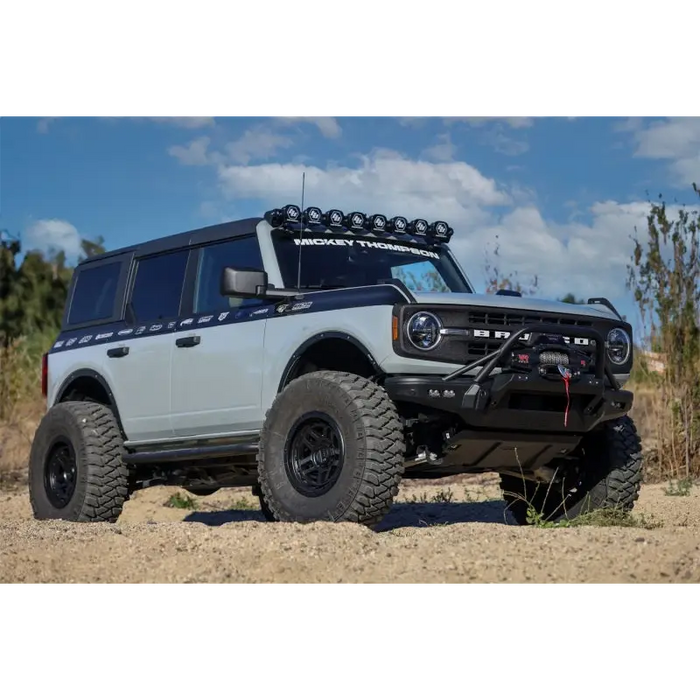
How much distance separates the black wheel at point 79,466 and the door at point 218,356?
756 mm

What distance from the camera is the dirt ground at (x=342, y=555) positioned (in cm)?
527

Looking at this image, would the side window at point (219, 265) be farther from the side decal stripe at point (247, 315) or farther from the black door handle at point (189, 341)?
the black door handle at point (189, 341)

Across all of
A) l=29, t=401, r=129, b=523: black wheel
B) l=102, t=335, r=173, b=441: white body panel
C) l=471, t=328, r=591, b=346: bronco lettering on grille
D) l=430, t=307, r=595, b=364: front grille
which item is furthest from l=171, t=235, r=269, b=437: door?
l=471, t=328, r=591, b=346: bronco lettering on grille

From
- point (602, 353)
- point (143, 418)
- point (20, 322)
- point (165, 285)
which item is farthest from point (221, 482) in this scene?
point (20, 322)

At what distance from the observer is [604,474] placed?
7.96m

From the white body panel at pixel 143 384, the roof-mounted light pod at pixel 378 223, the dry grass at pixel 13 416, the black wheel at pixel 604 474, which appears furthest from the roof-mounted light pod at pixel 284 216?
the dry grass at pixel 13 416

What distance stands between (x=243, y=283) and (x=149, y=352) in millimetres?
1550

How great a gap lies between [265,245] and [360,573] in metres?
3.37

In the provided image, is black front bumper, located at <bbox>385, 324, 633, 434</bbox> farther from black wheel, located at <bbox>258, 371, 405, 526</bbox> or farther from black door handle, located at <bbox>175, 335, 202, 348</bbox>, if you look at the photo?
black door handle, located at <bbox>175, 335, 202, 348</bbox>

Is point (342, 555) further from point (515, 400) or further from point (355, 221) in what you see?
point (355, 221)
